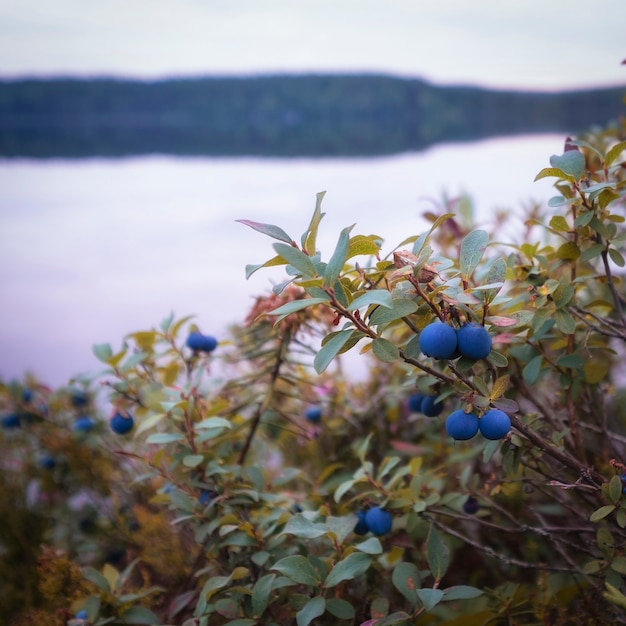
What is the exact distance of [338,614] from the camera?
58cm

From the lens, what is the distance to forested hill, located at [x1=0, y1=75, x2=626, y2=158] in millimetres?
3000

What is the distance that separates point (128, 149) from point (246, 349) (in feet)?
9.73

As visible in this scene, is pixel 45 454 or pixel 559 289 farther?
pixel 45 454

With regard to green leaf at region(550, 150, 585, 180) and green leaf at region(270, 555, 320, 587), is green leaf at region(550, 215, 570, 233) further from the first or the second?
green leaf at region(270, 555, 320, 587)

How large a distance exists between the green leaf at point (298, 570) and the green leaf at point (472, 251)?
0.31m

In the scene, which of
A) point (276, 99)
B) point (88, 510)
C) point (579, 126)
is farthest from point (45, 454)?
point (276, 99)

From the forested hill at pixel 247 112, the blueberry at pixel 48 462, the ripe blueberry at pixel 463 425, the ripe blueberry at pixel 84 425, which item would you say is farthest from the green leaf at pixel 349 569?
the forested hill at pixel 247 112

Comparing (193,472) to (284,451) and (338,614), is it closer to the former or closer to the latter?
(338,614)

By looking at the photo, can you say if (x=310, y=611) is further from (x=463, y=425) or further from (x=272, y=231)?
(x=272, y=231)

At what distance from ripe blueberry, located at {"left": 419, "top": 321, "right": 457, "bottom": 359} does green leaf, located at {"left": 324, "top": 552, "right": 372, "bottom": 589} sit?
25 centimetres

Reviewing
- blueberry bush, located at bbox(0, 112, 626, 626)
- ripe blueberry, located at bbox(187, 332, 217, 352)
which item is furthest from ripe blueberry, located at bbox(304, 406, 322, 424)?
ripe blueberry, located at bbox(187, 332, 217, 352)

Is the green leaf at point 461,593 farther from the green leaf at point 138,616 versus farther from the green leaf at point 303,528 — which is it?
the green leaf at point 138,616

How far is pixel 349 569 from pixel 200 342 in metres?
0.36

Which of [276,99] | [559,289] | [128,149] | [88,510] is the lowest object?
[88,510]
